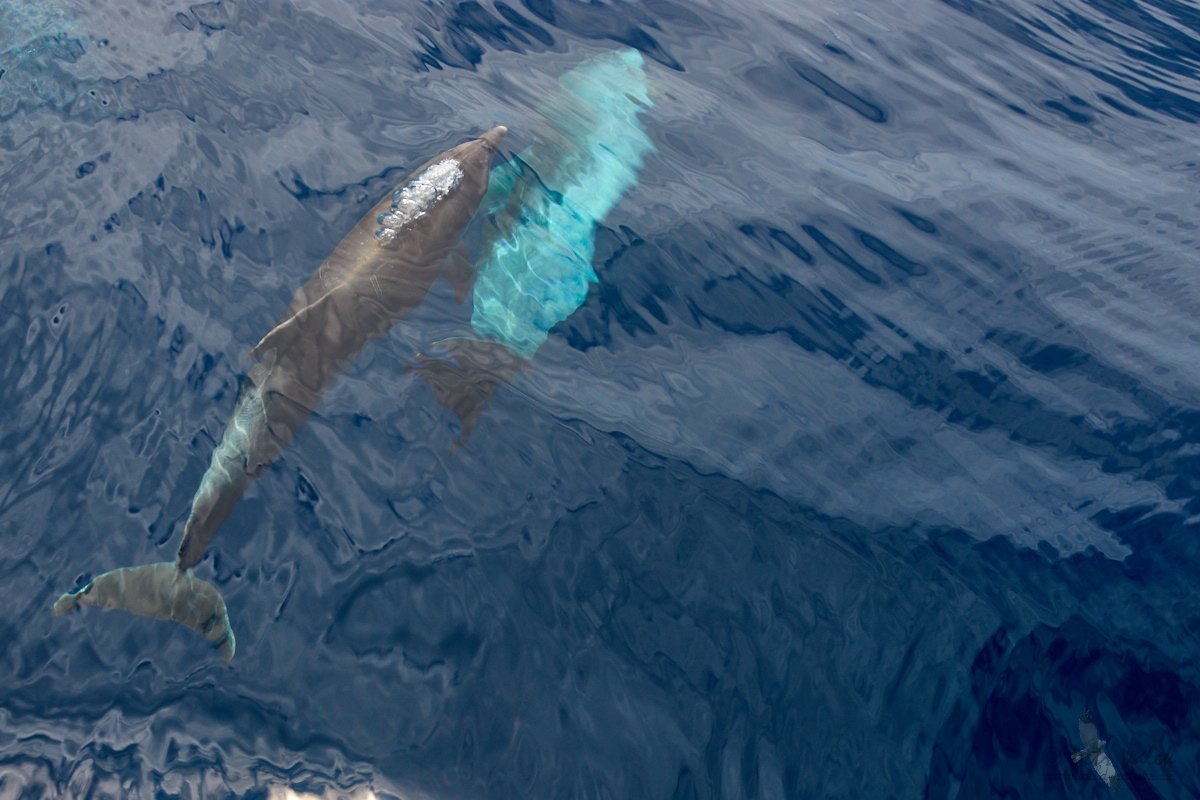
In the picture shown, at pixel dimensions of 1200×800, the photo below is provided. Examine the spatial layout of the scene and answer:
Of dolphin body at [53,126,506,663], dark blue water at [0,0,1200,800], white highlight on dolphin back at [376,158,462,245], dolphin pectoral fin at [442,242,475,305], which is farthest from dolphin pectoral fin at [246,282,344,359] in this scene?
dolphin pectoral fin at [442,242,475,305]

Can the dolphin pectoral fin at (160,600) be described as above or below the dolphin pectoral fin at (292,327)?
below

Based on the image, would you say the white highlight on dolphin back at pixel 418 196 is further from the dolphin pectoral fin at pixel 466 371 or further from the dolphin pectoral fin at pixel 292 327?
the dolphin pectoral fin at pixel 466 371

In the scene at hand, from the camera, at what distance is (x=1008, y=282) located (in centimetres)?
686

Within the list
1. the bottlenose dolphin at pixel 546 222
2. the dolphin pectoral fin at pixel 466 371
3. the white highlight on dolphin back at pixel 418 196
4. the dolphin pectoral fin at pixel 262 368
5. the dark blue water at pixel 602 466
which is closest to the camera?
the dark blue water at pixel 602 466

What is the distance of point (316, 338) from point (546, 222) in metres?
2.59

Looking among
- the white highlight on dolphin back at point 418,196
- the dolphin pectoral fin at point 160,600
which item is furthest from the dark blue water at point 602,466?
the white highlight on dolphin back at point 418,196

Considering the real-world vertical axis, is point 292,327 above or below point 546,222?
below

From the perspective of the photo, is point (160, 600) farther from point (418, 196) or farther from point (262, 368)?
point (418, 196)

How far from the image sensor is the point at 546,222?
22.8 feet

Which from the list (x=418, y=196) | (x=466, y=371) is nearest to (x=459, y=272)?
(x=418, y=196)

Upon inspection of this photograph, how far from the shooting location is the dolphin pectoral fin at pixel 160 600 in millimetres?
4324

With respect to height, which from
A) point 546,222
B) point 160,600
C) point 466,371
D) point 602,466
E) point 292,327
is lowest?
point 160,600

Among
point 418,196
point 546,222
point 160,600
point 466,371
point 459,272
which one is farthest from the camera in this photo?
point 546,222

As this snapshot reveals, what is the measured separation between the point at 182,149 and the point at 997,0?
1110 cm
